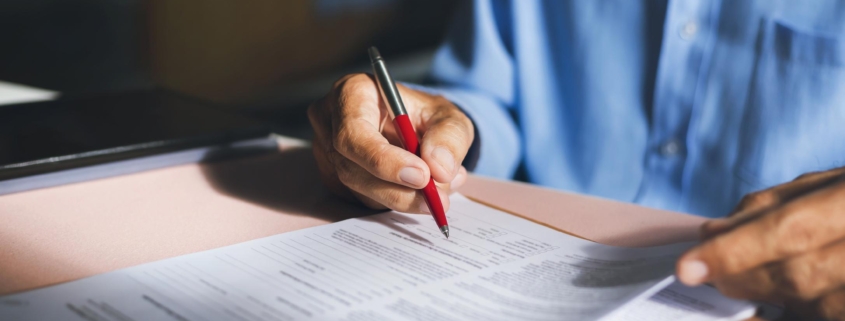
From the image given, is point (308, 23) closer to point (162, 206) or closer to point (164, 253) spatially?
point (162, 206)

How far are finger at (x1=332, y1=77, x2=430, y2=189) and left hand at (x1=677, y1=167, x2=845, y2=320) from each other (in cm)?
20

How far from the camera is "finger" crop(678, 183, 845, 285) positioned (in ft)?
1.05

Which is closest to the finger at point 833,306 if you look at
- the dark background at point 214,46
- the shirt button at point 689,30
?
the shirt button at point 689,30

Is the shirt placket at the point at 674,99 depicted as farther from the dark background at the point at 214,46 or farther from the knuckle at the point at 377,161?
the dark background at the point at 214,46

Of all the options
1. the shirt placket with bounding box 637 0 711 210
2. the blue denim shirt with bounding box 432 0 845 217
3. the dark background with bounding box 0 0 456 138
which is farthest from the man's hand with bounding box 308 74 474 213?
the dark background with bounding box 0 0 456 138

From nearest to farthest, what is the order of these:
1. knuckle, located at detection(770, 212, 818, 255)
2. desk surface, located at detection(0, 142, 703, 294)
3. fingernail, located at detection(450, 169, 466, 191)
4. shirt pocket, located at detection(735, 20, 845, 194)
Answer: knuckle, located at detection(770, 212, 818, 255) < desk surface, located at detection(0, 142, 703, 294) < fingernail, located at detection(450, 169, 466, 191) < shirt pocket, located at detection(735, 20, 845, 194)

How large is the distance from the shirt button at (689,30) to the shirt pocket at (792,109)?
75 mm

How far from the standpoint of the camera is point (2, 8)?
125 cm

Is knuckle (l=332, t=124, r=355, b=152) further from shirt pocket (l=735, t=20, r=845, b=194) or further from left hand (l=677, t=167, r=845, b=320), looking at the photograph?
shirt pocket (l=735, t=20, r=845, b=194)

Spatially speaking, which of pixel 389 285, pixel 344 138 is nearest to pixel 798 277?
pixel 389 285

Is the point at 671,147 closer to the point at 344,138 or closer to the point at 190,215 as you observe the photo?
the point at 344,138

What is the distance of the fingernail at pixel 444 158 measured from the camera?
0.48 meters

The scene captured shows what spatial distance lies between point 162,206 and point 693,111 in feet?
1.98

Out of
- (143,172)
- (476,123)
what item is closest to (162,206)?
(143,172)
